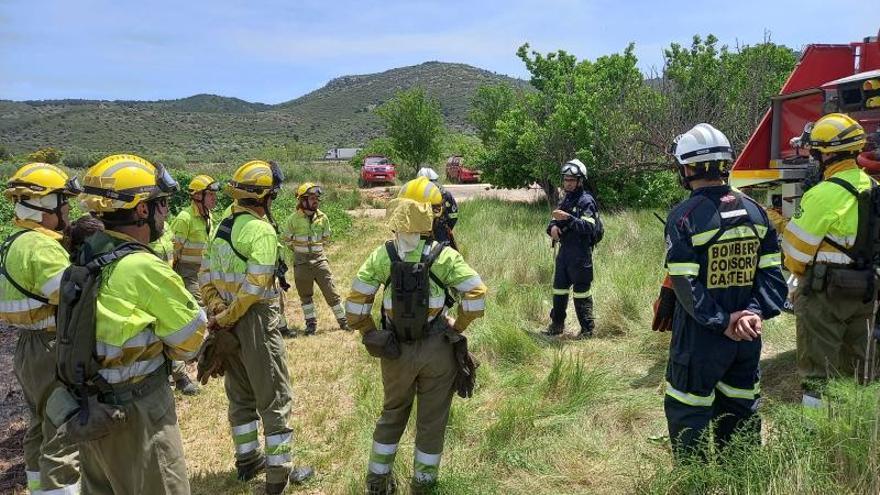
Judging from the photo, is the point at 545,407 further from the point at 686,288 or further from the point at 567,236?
A: the point at 567,236

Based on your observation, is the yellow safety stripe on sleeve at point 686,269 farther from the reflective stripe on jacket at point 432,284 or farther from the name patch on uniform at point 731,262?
the reflective stripe on jacket at point 432,284

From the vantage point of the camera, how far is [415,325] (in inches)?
125

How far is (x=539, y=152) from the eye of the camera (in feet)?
49.8

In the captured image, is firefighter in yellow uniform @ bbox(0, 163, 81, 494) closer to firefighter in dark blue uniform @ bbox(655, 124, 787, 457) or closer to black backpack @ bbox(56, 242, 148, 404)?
black backpack @ bbox(56, 242, 148, 404)

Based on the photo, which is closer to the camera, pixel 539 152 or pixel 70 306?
pixel 70 306

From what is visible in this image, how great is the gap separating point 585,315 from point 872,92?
323 cm

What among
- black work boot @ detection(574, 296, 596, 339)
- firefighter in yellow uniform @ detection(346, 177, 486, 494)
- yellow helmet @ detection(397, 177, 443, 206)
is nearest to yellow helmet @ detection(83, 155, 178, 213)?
firefighter in yellow uniform @ detection(346, 177, 486, 494)

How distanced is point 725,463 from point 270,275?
2.73 metres

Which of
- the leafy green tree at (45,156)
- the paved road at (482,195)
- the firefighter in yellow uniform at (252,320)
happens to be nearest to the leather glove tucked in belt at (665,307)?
A: the firefighter in yellow uniform at (252,320)

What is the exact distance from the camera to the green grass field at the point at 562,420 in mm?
2504

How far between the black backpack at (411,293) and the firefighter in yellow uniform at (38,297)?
1864mm

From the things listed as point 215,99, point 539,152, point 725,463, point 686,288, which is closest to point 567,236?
point 686,288

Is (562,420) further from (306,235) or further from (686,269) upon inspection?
(306,235)

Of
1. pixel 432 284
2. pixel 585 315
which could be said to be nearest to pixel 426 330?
pixel 432 284
